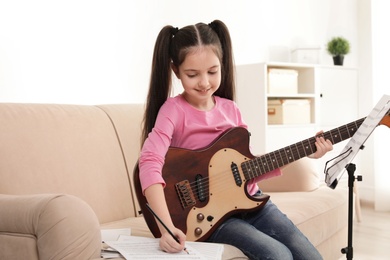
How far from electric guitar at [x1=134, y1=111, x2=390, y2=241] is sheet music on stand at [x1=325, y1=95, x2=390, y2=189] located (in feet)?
0.31

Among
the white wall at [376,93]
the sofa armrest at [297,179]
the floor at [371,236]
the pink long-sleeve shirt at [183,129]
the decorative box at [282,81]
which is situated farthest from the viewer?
the white wall at [376,93]

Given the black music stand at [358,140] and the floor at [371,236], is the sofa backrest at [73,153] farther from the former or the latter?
the floor at [371,236]

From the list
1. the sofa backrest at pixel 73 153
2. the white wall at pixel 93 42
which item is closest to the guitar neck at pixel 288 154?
the sofa backrest at pixel 73 153

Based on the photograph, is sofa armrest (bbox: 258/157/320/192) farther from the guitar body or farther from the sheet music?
the sheet music

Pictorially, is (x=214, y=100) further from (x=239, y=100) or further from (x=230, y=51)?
(x=239, y=100)

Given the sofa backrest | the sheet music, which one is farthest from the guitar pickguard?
the sofa backrest

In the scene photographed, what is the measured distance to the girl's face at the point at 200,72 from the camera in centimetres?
165

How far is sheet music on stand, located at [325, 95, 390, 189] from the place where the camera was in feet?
4.83

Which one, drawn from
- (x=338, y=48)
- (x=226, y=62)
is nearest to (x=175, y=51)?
(x=226, y=62)

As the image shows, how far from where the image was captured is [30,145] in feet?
6.37

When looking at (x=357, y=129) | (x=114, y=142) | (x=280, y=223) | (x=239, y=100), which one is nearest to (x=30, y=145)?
(x=114, y=142)

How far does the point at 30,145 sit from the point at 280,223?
3.11 feet

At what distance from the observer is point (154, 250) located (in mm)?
1434

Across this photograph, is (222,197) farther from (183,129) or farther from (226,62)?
(226,62)
